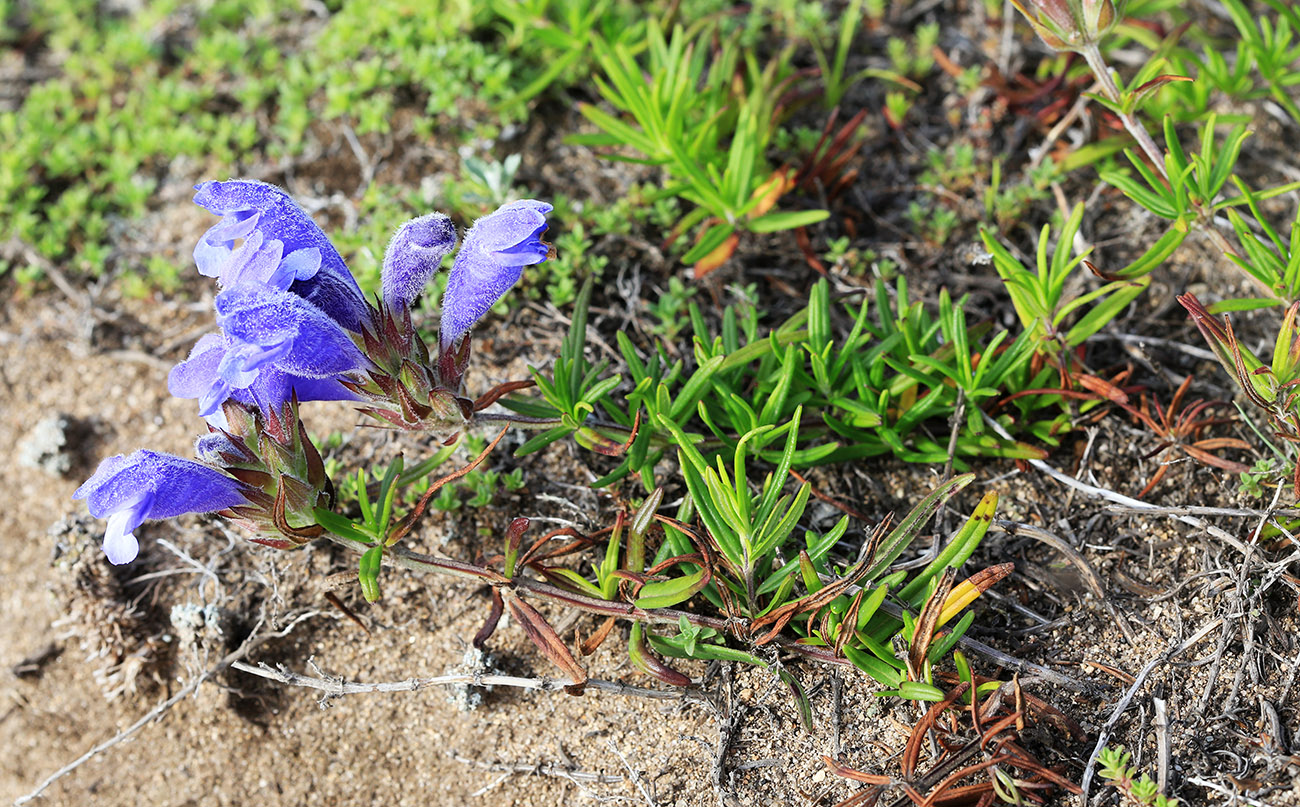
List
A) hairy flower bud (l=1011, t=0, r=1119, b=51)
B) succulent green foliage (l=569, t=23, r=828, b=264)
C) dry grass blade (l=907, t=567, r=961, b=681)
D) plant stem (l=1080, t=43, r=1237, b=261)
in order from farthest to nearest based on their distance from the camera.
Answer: succulent green foliage (l=569, t=23, r=828, b=264) < plant stem (l=1080, t=43, r=1237, b=261) < hairy flower bud (l=1011, t=0, r=1119, b=51) < dry grass blade (l=907, t=567, r=961, b=681)

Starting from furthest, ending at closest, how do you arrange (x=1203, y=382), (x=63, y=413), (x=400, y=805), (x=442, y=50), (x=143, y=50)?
(x=143, y=50) → (x=442, y=50) → (x=63, y=413) → (x=1203, y=382) → (x=400, y=805)

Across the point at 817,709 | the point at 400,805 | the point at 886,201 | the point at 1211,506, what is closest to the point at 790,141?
the point at 886,201

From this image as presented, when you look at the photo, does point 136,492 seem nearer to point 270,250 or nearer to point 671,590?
point 270,250

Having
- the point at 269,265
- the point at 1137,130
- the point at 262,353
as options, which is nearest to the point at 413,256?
the point at 269,265

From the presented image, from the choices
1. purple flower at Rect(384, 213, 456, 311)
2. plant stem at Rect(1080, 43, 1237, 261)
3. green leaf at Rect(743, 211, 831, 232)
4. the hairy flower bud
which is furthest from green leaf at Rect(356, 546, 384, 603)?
plant stem at Rect(1080, 43, 1237, 261)

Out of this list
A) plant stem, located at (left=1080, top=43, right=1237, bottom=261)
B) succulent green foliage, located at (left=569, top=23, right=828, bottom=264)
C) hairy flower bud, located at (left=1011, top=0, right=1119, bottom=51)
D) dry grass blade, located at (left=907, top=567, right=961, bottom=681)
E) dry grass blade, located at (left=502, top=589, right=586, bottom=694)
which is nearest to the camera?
dry grass blade, located at (left=907, top=567, right=961, bottom=681)

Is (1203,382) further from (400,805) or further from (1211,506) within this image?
(400,805)

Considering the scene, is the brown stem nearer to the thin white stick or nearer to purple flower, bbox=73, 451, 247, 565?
purple flower, bbox=73, 451, 247, 565
